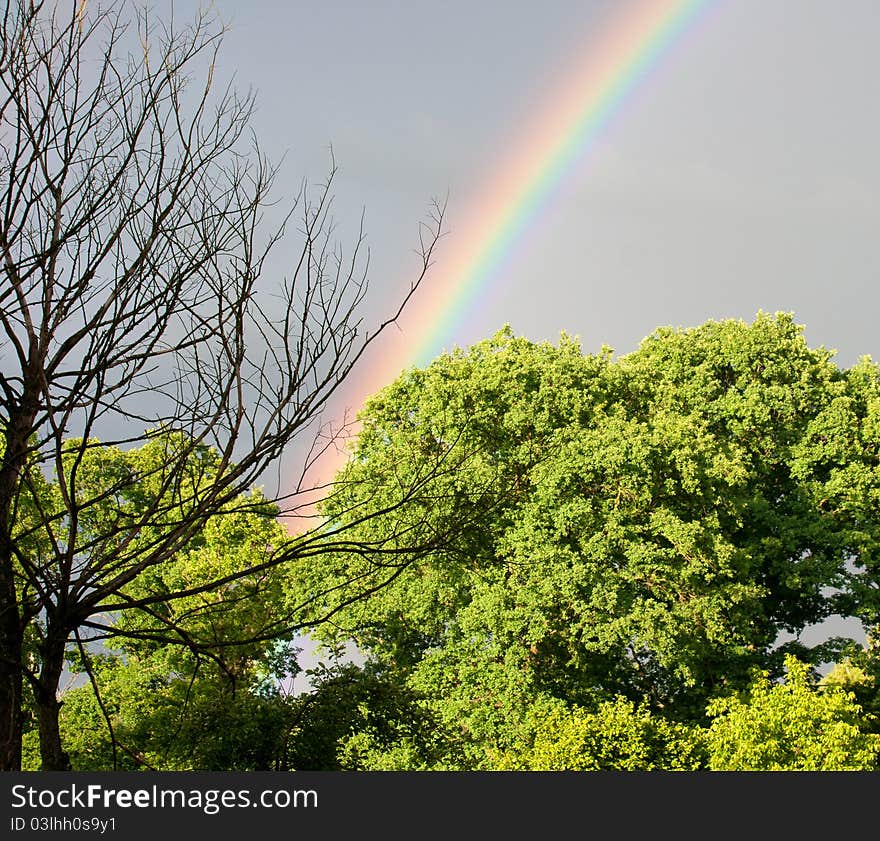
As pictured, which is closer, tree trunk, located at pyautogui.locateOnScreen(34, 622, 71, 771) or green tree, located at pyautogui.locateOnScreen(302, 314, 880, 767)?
tree trunk, located at pyautogui.locateOnScreen(34, 622, 71, 771)

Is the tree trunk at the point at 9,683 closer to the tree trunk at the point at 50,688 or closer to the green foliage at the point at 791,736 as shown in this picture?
the tree trunk at the point at 50,688

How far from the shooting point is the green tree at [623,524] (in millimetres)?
20250

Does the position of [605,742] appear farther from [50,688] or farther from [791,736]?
[50,688]

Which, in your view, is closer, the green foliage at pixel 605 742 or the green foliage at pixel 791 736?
the green foliage at pixel 791 736

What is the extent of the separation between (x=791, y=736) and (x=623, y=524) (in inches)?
202

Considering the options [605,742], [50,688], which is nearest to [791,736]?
[605,742]

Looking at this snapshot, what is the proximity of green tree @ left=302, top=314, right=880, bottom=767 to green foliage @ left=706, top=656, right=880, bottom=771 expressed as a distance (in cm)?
180

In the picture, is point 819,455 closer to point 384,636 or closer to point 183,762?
point 384,636

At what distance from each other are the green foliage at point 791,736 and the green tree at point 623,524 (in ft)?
5.91

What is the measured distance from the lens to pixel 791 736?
1862 centimetres

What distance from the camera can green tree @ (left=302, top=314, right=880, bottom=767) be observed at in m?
20.2

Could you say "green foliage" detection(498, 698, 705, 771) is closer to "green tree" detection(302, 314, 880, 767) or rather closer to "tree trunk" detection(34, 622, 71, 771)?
"green tree" detection(302, 314, 880, 767)

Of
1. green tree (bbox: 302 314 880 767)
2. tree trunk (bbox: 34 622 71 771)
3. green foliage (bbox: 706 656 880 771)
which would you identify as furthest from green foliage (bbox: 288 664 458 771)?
tree trunk (bbox: 34 622 71 771)

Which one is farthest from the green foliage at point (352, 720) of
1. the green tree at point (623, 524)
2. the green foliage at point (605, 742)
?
the green foliage at point (605, 742)
